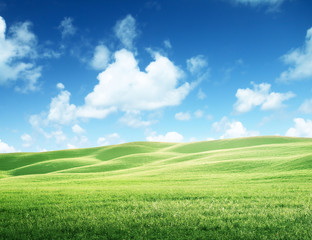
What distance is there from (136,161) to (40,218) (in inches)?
1845

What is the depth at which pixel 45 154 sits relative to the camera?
92.2 m

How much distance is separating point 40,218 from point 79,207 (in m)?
1.76

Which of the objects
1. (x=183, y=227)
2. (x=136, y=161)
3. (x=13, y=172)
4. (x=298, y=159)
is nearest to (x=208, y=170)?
(x=298, y=159)

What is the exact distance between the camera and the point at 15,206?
9.81 m

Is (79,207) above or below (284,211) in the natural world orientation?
above

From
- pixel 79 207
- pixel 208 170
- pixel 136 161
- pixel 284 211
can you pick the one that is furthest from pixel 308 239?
pixel 136 161

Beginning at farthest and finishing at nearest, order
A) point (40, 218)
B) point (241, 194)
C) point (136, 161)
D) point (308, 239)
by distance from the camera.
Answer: point (136, 161) → point (241, 194) → point (40, 218) → point (308, 239)

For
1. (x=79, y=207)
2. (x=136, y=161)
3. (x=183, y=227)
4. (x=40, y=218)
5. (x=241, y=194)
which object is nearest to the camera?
(x=183, y=227)

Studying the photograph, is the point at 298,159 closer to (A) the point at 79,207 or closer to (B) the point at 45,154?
(A) the point at 79,207

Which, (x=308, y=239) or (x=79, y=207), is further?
(x=79, y=207)

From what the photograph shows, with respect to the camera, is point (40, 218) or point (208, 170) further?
point (208, 170)

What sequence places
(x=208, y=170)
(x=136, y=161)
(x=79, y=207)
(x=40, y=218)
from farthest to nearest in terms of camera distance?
(x=136, y=161)
(x=208, y=170)
(x=79, y=207)
(x=40, y=218)

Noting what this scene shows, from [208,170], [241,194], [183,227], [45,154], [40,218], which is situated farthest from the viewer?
[45,154]

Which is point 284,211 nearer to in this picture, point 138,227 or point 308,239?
point 308,239
